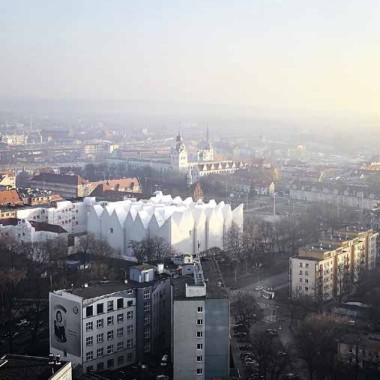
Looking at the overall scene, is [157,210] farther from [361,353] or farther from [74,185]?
[74,185]

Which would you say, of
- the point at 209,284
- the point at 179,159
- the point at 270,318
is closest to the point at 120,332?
the point at 209,284

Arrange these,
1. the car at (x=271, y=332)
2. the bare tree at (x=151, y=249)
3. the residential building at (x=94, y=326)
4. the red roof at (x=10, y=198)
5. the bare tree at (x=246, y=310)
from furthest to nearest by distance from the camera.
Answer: the red roof at (x=10, y=198), the bare tree at (x=151, y=249), the bare tree at (x=246, y=310), the car at (x=271, y=332), the residential building at (x=94, y=326)

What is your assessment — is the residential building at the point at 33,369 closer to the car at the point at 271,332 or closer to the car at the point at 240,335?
the car at the point at 240,335

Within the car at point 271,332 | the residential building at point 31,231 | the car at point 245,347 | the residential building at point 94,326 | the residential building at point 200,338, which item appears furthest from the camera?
the residential building at point 31,231

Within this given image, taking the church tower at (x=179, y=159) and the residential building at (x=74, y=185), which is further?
the church tower at (x=179, y=159)

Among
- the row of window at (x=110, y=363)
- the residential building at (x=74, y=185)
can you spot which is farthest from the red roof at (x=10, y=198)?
the row of window at (x=110, y=363)

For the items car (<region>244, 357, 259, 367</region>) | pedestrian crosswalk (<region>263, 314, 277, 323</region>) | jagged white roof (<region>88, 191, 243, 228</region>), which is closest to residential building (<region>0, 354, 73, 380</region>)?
car (<region>244, 357, 259, 367</region>)

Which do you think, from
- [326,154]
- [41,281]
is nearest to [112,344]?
[41,281]
